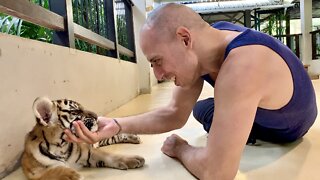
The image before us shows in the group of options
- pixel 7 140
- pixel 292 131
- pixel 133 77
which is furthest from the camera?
pixel 133 77

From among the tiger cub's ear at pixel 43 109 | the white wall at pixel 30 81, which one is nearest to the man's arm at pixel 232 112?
the tiger cub's ear at pixel 43 109

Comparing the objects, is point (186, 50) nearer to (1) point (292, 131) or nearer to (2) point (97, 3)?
(1) point (292, 131)

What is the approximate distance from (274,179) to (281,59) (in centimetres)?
44

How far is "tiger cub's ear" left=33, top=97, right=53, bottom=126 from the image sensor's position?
1.22m

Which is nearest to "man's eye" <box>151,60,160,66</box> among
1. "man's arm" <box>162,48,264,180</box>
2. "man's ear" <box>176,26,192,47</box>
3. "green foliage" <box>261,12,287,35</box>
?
"man's ear" <box>176,26,192,47</box>

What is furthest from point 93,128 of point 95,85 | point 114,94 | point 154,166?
point 114,94

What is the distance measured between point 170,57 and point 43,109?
0.51 metres

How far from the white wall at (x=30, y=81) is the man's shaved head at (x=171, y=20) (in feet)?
2.29

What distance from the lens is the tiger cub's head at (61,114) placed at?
125cm

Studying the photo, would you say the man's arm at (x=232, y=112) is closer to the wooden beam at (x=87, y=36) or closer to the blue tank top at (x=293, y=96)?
→ the blue tank top at (x=293, y=96)

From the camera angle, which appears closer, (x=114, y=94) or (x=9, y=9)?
(x=9, y=9)

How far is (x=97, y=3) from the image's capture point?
4.01 metres

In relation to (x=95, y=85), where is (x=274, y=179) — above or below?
below

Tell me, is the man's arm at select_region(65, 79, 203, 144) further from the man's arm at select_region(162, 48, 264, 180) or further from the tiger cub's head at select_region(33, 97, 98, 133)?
the man's arm at select_region(162, 48, 264, 180)
